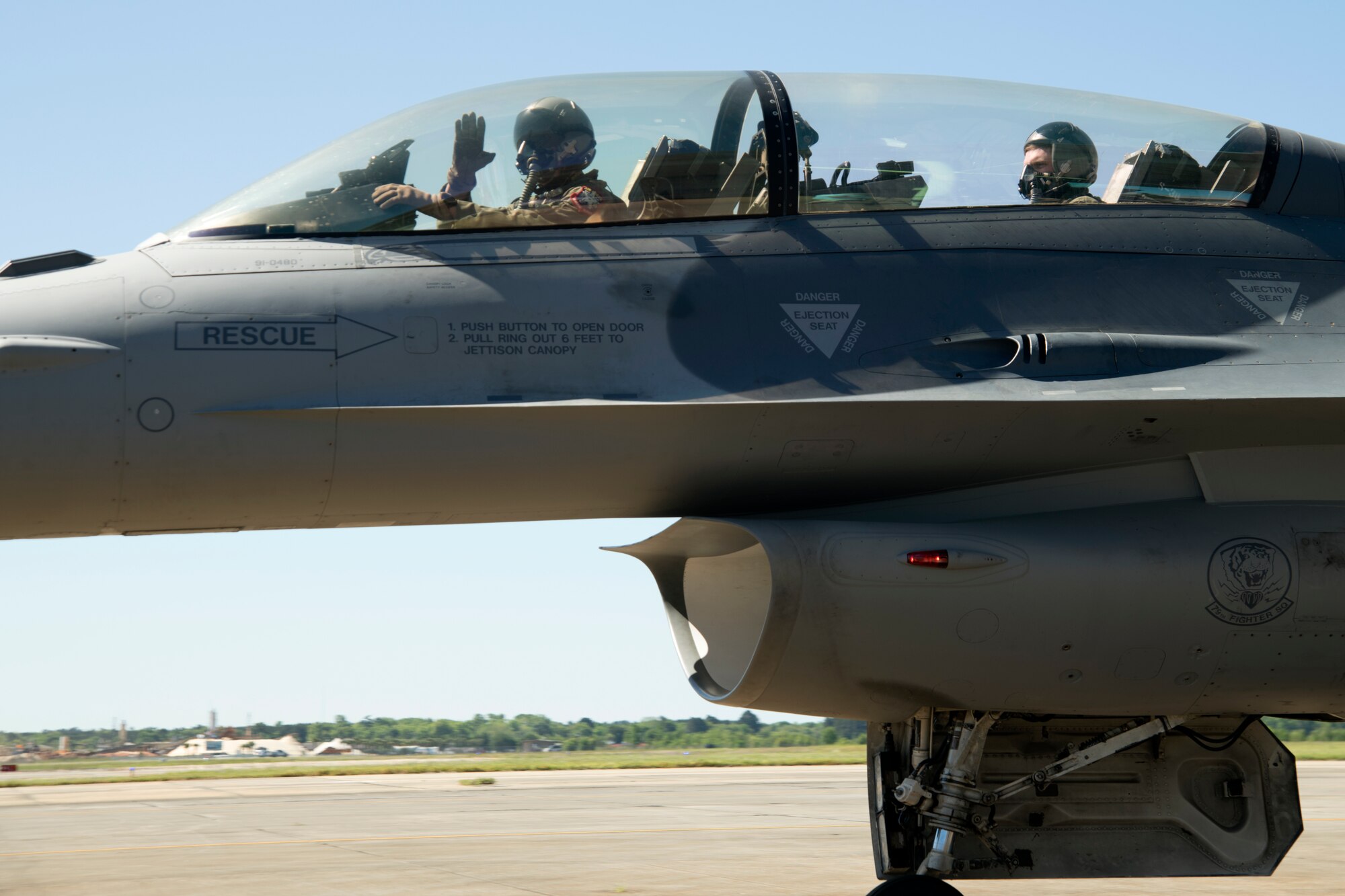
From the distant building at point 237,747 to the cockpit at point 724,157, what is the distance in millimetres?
31496

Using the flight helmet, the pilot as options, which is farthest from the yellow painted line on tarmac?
the pilot

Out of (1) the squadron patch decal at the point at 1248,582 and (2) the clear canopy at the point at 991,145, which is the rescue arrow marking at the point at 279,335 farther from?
(1) the squadron patch decal at the point at 1248,582

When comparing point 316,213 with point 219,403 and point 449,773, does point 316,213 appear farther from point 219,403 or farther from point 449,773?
point 449,773

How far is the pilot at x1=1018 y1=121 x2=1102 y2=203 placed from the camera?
6.16m

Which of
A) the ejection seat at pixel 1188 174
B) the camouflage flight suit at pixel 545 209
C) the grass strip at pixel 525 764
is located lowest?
the grass strip at pixel 525 764

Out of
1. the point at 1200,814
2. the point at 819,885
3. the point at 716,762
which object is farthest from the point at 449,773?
the point at 1200,814

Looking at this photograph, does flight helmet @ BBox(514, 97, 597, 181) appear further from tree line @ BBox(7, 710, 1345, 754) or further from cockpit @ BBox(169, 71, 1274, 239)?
tree line @ BBox(7, 710, 1345, 754)

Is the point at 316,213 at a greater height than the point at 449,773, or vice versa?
the point at 316,213

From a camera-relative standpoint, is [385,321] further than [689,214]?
No

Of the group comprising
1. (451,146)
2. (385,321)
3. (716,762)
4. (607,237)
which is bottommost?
(716,762)

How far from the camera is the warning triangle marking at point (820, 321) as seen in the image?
5.49 metres

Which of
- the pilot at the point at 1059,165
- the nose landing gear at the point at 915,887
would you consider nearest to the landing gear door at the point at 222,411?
the nose landing gear at the point at 915,887

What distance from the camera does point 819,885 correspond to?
364 inches

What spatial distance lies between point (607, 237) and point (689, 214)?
15.6 inches
